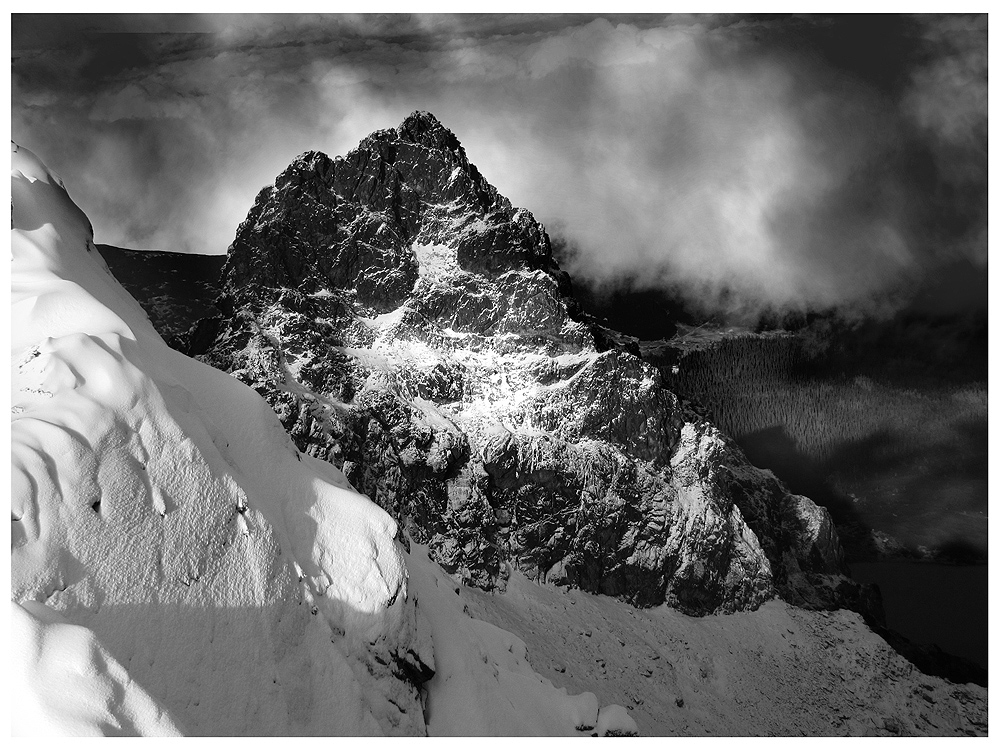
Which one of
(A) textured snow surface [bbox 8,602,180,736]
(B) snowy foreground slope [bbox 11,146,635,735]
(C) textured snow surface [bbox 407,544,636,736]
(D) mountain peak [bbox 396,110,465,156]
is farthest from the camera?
(D) mountain peak [bbox 396,110,465,156]

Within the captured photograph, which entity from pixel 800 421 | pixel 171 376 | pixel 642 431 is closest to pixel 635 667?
pixel 642 431

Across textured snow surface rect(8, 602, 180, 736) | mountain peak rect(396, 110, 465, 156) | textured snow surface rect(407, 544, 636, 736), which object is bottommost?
textured snow surface rect(8, 602, 180, 736)

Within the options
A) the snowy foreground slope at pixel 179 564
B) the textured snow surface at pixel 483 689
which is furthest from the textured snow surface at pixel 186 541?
the textured snow surface at pixel 483 689

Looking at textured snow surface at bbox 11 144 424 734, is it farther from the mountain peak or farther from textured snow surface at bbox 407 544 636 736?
the mountain peak

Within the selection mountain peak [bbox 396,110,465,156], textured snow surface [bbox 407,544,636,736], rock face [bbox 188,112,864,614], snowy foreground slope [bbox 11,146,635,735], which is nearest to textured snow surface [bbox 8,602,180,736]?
snowy foreground slope [bbox 11,146,635,735]

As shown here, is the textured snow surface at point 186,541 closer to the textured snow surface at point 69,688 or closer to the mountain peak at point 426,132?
the textured snow surface at point 69,688

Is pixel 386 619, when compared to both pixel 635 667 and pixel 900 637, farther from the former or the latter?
pixel 900 637

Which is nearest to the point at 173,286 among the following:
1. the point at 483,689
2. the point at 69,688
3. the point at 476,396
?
the point at 476,396
